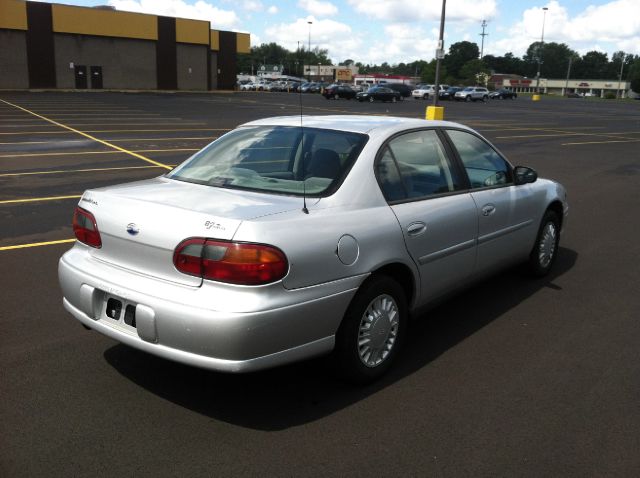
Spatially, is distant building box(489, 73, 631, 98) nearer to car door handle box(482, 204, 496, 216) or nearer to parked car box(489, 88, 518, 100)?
parked car box(489, 88, 518, 100)

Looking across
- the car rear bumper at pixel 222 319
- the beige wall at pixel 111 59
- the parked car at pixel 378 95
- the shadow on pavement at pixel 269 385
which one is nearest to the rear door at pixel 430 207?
the shadow on pavement at pixel 269 385

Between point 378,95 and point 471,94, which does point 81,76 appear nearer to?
point 378,95

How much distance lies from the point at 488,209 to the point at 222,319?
2434mm

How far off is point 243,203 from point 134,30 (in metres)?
59.3

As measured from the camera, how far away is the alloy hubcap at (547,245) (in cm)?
546

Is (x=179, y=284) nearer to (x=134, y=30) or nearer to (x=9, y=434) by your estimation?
(x=9, y=434)

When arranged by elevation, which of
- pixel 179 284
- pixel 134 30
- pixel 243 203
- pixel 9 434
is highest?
pixel 134 30

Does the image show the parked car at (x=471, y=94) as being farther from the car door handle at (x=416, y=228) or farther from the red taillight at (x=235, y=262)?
the red taillight at (x=235, y=262)

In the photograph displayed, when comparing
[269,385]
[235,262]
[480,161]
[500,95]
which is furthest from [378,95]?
[235,262]

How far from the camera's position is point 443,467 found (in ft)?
9.16

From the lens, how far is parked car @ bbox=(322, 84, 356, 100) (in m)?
51.3

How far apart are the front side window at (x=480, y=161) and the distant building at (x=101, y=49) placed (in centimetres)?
5504

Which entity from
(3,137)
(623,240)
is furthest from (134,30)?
(623,240)

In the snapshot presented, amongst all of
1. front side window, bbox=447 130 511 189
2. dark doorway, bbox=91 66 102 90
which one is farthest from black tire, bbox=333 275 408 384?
dark doorway, bbox=91 66 102 90
